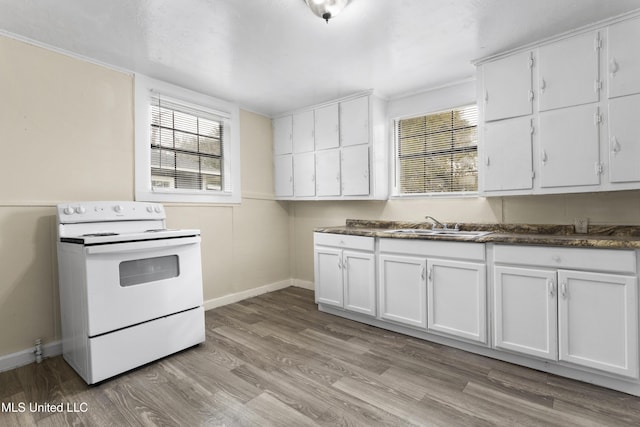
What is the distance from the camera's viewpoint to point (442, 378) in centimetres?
216

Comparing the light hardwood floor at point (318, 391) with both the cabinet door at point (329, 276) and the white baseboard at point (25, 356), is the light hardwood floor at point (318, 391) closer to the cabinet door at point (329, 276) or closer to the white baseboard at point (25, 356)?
the white baseboard at point (25, 356)

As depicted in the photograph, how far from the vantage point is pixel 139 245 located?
228cm

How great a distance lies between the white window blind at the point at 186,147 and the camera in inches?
127

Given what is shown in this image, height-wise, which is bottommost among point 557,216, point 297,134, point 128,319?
point 128,319

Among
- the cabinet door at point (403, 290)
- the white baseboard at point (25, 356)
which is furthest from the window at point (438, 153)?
the white baseboard at point (25, 356)

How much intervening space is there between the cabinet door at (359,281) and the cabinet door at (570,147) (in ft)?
5.08

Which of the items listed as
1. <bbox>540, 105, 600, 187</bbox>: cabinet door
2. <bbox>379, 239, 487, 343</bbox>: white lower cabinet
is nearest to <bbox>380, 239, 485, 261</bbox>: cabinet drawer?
<bbox>379, 239, 487, 343</bbox>: white lower cabinet

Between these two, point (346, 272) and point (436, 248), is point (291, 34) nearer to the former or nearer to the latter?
point (436, 248)

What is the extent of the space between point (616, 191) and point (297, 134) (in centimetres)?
309

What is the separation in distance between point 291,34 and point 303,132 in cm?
172

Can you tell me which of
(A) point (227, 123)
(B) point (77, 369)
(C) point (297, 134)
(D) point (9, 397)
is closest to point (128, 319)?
(B) point (77, 369)

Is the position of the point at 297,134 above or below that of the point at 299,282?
above

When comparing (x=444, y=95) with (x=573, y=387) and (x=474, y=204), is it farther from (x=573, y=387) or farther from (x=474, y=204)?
(x=573, y=387)

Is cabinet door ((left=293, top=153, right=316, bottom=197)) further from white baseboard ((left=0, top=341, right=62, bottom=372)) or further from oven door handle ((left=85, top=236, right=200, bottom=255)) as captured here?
white baseboard ((left=0, top=341, right=62, bottom=372))
